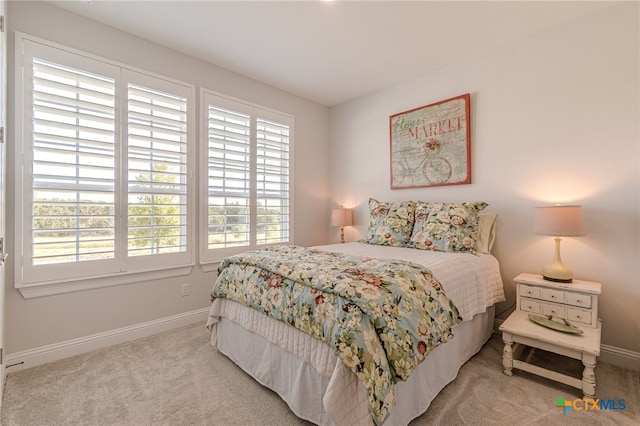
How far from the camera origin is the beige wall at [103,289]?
6.82 ft

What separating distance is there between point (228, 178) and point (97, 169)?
1142 mm

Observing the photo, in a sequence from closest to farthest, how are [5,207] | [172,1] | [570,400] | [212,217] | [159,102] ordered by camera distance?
[570,400] < [5,207] < [172,1] < [159,102] < [212,217]

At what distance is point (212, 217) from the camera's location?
3.04 metres

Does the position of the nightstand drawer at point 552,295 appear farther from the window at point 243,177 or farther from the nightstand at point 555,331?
the window at point 243,177

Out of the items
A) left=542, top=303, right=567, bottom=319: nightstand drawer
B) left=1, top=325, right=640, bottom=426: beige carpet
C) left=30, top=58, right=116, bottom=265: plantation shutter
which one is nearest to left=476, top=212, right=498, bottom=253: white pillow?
left=542, top=303, right=567, bottom=319: nightstand drawer

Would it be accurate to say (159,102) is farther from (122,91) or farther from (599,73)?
(599,73)

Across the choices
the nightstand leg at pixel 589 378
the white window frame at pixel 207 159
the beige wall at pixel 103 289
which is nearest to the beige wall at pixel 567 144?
the nightstand leg at pixel 589 378

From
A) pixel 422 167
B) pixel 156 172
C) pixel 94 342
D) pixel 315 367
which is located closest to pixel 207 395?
pixel 315 367

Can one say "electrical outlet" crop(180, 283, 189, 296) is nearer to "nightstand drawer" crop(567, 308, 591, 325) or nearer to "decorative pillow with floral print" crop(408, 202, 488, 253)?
"decorative pillow with floral print" crop(408, 202, 488, 253)

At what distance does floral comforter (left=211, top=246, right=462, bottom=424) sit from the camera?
1209 millimetres

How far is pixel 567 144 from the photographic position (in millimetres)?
2369

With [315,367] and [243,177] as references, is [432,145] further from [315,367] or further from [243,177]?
[315,367]

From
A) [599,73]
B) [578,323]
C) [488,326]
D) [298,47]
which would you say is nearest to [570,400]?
[578,323]

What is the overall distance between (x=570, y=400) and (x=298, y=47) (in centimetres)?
334
